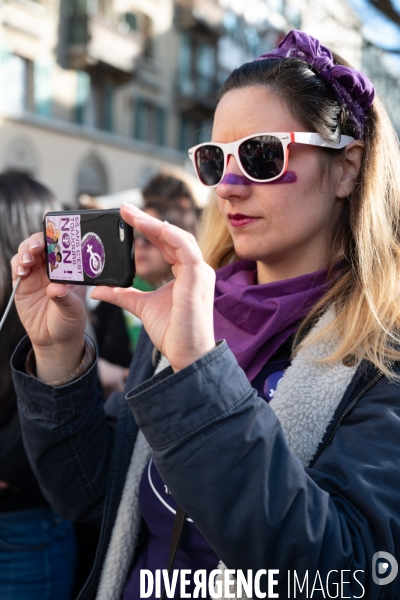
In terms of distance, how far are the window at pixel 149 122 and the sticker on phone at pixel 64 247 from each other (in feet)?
59.4

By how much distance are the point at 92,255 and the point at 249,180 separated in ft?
1.42

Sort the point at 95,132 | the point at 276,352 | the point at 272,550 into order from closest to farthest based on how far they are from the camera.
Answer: the point at 272,550 → the point at 276,352 → the point at 95,132

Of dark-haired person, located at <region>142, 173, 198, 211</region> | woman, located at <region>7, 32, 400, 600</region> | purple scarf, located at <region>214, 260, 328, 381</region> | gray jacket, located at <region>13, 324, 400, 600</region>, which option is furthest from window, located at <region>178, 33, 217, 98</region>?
gray jacket, located at <region>13, 324, 400, 600</region>

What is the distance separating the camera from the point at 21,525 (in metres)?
1.93

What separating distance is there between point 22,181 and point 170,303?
1.34 meters

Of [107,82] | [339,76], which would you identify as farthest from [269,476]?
[107,82]

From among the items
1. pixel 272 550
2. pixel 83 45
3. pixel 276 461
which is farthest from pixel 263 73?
pixel 83 45

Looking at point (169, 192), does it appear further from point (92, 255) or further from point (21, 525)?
point (92, 255)

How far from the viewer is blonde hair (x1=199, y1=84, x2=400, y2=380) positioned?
131 cm

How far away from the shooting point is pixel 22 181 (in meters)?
2.26

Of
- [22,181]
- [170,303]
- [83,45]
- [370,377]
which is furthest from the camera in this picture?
[83,45]

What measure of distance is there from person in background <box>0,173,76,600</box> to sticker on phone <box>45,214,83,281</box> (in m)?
0.73

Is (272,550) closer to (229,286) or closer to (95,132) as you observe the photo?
(229,286)

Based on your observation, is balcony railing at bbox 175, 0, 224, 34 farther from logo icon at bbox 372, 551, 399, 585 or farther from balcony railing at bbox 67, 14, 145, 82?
logo icon at bbox 372, 551, 399, 585
